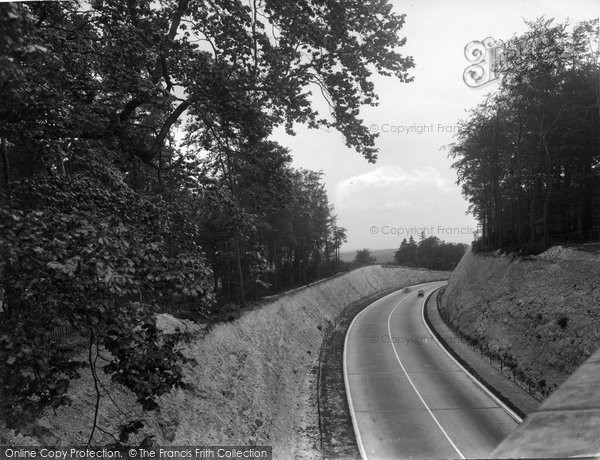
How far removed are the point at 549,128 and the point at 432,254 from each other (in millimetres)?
79870

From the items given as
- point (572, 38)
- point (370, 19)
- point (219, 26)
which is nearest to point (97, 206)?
point (219, 26)

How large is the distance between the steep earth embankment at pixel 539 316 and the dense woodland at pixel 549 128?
3.13 metres

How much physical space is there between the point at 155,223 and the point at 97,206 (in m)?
0.89

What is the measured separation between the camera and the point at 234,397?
16.2 m

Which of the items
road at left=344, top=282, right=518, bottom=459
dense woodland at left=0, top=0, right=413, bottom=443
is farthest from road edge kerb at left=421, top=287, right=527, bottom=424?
dense woodland at left=0, top=0, right=413, bottom=443

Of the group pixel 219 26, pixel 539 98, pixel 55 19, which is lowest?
pixel 55 19

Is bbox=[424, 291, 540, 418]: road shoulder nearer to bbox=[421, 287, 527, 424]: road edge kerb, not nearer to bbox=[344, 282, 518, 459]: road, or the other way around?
bbox=[421, 287, 527, 424]: road edge kerb

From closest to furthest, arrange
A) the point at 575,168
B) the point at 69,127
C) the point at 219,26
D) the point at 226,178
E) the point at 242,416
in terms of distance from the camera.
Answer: the point at 69,127
the point at 219,26
the point at 226,178
the point at 242,416
the point at 575,168

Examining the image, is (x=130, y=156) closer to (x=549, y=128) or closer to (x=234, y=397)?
(x=234, y=397)

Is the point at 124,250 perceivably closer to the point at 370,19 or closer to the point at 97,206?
the point at 97,206

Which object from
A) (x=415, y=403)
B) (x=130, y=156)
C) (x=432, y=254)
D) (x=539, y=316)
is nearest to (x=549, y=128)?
(x=539, y=316)

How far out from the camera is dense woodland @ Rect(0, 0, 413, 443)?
393cm

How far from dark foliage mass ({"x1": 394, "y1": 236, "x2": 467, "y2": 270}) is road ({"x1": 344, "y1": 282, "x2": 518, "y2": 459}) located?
62.5 m

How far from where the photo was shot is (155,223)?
6414 millimetres
